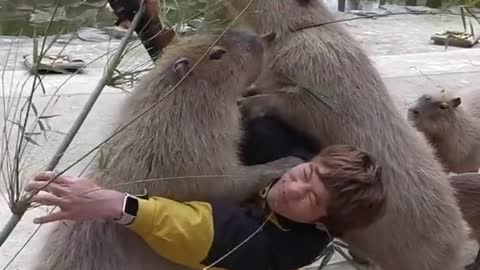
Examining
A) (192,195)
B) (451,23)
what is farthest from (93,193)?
(451,23)

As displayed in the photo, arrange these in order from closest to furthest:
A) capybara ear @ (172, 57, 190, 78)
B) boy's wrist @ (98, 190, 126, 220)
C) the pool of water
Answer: the pool of water, boy's wrist @ (98, 190, 126, 220), capybara ear @ (172, 57, 190, 78)

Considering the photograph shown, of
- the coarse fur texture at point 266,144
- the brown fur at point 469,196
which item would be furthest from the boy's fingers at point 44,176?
the brown fur at point 469,196

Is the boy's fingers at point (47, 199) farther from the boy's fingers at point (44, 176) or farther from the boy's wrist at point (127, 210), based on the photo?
the boy's wrist at point (127, 210)

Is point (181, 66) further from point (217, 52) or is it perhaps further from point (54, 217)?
point (54, 217)

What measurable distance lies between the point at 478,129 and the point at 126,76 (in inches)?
103

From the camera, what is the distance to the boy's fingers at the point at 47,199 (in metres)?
2.05

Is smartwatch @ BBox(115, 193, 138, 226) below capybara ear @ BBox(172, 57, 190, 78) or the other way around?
below

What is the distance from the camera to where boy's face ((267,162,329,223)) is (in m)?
2.40

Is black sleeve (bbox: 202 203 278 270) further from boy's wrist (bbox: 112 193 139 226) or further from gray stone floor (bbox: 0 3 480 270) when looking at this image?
gray stone floor (bbox: 0 3 480 270)

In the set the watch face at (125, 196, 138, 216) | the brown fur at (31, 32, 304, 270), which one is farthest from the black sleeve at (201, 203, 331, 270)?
the watch face at (125, 196, 138, 216)

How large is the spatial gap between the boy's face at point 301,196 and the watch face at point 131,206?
0.37m

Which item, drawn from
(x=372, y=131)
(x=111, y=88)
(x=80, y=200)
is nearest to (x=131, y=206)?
(x=80, y=200)

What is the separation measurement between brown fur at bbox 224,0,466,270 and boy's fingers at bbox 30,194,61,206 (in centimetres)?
88

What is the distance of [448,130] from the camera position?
4.24m
